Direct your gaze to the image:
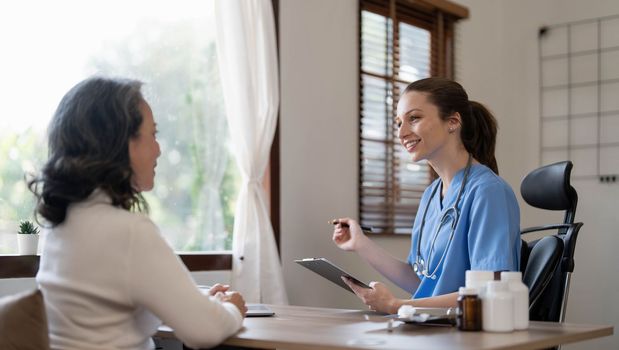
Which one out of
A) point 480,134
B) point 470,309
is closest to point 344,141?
point 480,134

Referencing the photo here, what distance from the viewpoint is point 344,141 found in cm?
399

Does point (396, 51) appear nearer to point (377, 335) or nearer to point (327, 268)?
point (327, 268)

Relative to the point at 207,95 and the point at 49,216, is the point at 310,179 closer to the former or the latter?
the point at 207,95

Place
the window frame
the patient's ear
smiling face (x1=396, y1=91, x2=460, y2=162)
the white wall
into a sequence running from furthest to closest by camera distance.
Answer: the window frame < the white wall < smiling face (x1=396, y1=91, x2=460, y2=162) < the patient's ear

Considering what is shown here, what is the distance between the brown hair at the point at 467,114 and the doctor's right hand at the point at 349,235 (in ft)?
1.46

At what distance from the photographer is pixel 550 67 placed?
16.6ft

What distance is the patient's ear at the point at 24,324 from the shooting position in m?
1.59

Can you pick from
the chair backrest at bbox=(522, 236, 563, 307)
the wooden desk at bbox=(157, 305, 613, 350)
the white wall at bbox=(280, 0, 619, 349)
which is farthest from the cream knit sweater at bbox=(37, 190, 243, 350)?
the white wall at bbox=(280, 0, 619, 349)

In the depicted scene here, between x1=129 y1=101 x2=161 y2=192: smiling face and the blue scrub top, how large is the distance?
94 cm

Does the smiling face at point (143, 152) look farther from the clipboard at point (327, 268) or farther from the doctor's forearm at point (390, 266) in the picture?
the doctor's forearm at point (390, 266)

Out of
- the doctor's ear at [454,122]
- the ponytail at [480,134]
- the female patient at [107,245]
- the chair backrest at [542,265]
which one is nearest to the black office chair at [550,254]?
the chair backrest at [542,265]

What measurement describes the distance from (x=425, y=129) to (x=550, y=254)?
1.67ft

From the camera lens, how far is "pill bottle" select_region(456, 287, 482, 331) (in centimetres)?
177

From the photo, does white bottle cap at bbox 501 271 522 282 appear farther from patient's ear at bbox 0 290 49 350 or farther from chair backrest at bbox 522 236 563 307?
patient's ear at bbox 0 290 49 350
